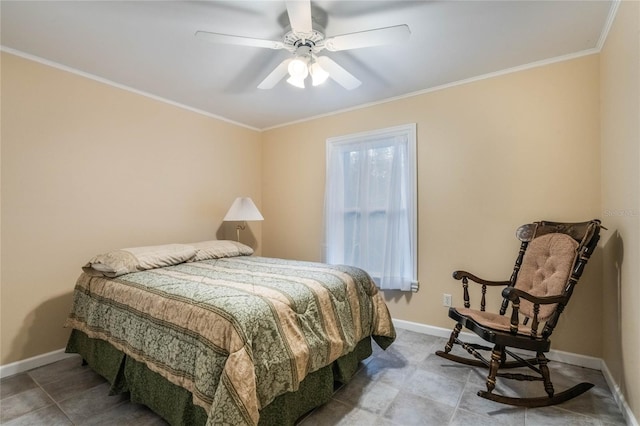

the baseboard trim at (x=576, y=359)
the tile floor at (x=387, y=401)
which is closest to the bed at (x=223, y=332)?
the tile floor at (x=387, y=401)

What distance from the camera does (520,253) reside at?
2.35 m

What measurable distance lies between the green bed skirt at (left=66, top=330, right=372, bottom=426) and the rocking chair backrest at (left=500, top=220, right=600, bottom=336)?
48.1 inches

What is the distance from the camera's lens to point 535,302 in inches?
69.4

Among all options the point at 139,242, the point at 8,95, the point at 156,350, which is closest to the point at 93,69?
the point at 8,95

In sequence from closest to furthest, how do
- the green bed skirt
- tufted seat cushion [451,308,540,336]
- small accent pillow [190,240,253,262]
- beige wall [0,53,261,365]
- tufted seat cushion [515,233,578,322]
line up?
the green bed skirt < tufted seat cushion [451,308,540,336] < tufted seat cushion [515,233,578,322] < beige wall [0,53,261,365] < small accent pillow [190,240,253,262]

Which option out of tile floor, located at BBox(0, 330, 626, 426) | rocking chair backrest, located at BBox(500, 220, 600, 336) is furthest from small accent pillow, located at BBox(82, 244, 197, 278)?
rocking chair backrest, located at BBox(500, 220, 600, 336)

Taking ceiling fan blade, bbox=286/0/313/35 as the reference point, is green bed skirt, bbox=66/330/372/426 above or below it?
below

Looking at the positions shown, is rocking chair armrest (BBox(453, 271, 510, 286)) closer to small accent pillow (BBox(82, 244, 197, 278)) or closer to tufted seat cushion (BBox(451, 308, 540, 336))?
tufted seat cushion (BBox(451, 308, 540, 336))

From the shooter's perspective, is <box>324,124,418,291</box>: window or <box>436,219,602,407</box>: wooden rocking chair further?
<box>324,124,418,291</box>: window

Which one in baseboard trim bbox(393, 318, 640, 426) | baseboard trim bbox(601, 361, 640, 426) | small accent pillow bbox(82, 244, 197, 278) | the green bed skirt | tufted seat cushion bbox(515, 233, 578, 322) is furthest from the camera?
small accent pillow bbox(82, 244, 197, 278)

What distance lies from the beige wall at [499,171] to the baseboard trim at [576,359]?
2.0 inches

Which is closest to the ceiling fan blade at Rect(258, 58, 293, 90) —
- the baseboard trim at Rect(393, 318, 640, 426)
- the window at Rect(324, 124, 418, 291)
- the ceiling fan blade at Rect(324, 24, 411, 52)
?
the ceiling fan blade at Rect(324, 24, 411, 52)

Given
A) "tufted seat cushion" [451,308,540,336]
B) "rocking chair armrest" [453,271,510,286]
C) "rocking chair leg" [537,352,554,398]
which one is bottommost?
"rocking chair leg" [537,352,554,398]

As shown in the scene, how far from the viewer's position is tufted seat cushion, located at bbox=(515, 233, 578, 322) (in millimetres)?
2020
